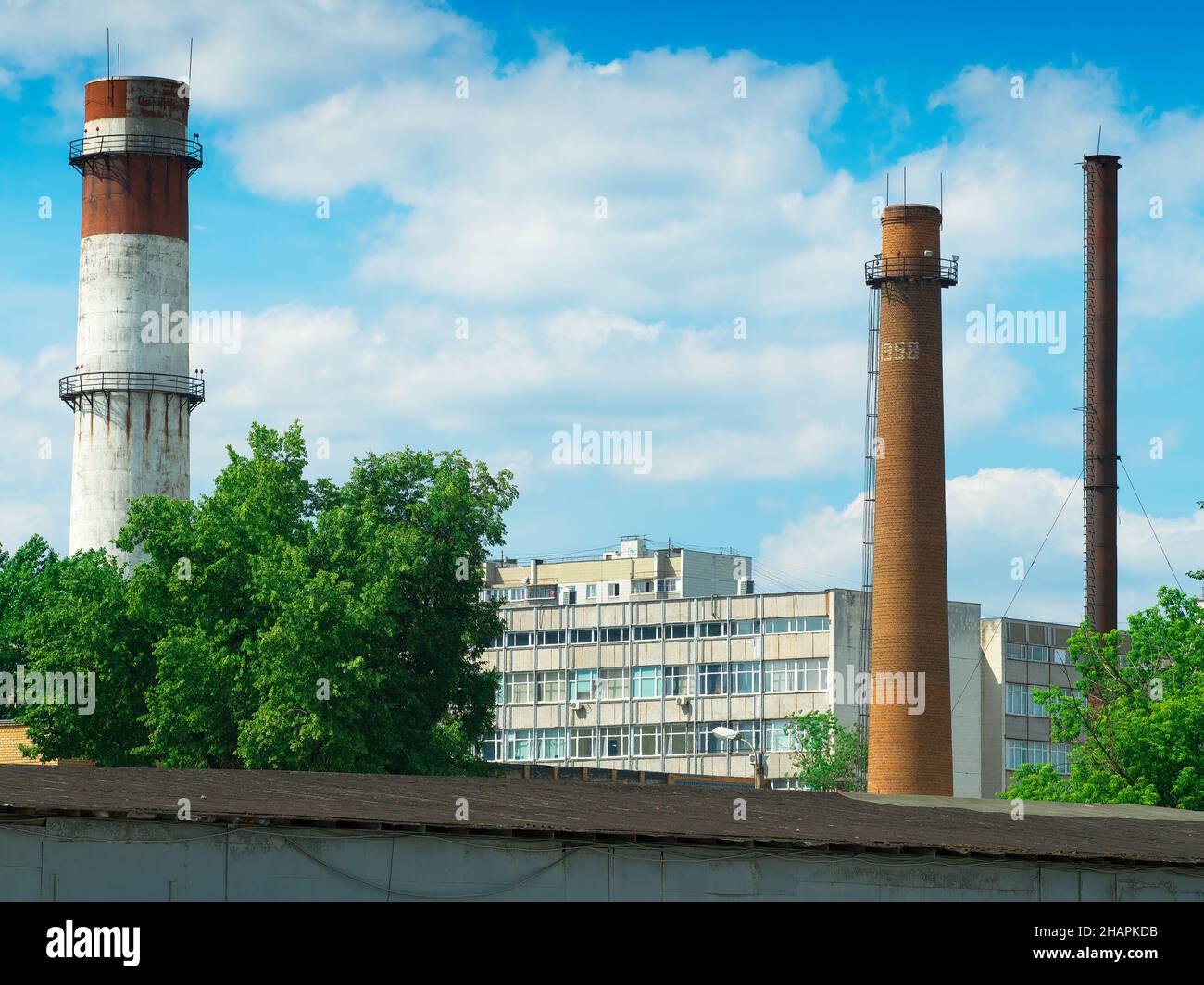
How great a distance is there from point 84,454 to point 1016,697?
58267mm

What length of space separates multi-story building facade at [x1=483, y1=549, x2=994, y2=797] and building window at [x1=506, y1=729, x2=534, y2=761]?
0.25ft

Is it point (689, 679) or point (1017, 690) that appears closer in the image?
point (689, 679)

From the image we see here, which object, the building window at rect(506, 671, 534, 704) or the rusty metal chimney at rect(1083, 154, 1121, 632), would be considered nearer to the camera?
the rusty metal chimney at rect(1083, 154, 1121, 632)

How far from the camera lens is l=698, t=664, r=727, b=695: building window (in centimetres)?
10544

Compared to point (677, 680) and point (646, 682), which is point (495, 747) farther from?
point (677, 680)

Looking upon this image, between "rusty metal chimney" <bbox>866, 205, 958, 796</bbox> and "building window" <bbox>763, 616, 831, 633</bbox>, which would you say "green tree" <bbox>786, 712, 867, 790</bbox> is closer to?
"building window" <bbox>763, 616, 831, 633</bbox>

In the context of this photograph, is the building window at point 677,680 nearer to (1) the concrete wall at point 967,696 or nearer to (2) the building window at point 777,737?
(2) the building window at point 777,737

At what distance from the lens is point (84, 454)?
69.9m

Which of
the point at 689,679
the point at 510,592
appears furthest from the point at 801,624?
the point at 510,592

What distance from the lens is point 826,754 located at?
93562mm

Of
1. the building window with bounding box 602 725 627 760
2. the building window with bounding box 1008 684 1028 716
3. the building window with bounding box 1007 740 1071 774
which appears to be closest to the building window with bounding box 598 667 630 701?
the building window with bounding box 602 725 627 760

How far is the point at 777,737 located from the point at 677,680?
7.71 m

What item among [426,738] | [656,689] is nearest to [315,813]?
[426,738]
